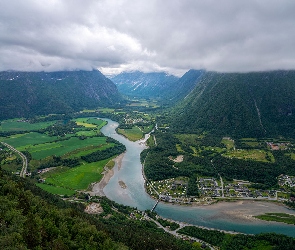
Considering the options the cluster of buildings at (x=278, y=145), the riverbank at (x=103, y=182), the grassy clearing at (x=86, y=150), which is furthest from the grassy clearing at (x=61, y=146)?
the cluster of buildings at (x=278, y=145)

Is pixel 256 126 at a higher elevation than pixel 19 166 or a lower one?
higher

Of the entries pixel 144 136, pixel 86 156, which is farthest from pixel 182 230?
pixel 144 136

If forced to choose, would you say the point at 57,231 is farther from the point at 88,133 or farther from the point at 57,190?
the point at 88,133

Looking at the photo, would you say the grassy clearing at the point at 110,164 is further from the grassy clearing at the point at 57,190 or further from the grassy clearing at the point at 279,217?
the grassy clearing at the point at 279,217

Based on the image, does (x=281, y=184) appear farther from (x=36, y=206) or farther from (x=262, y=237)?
(x=36, y=206)

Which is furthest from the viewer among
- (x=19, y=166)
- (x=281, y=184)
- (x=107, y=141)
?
(x=107, y=141)

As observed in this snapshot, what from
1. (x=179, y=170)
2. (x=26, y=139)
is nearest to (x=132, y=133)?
(x=26, y=139)
